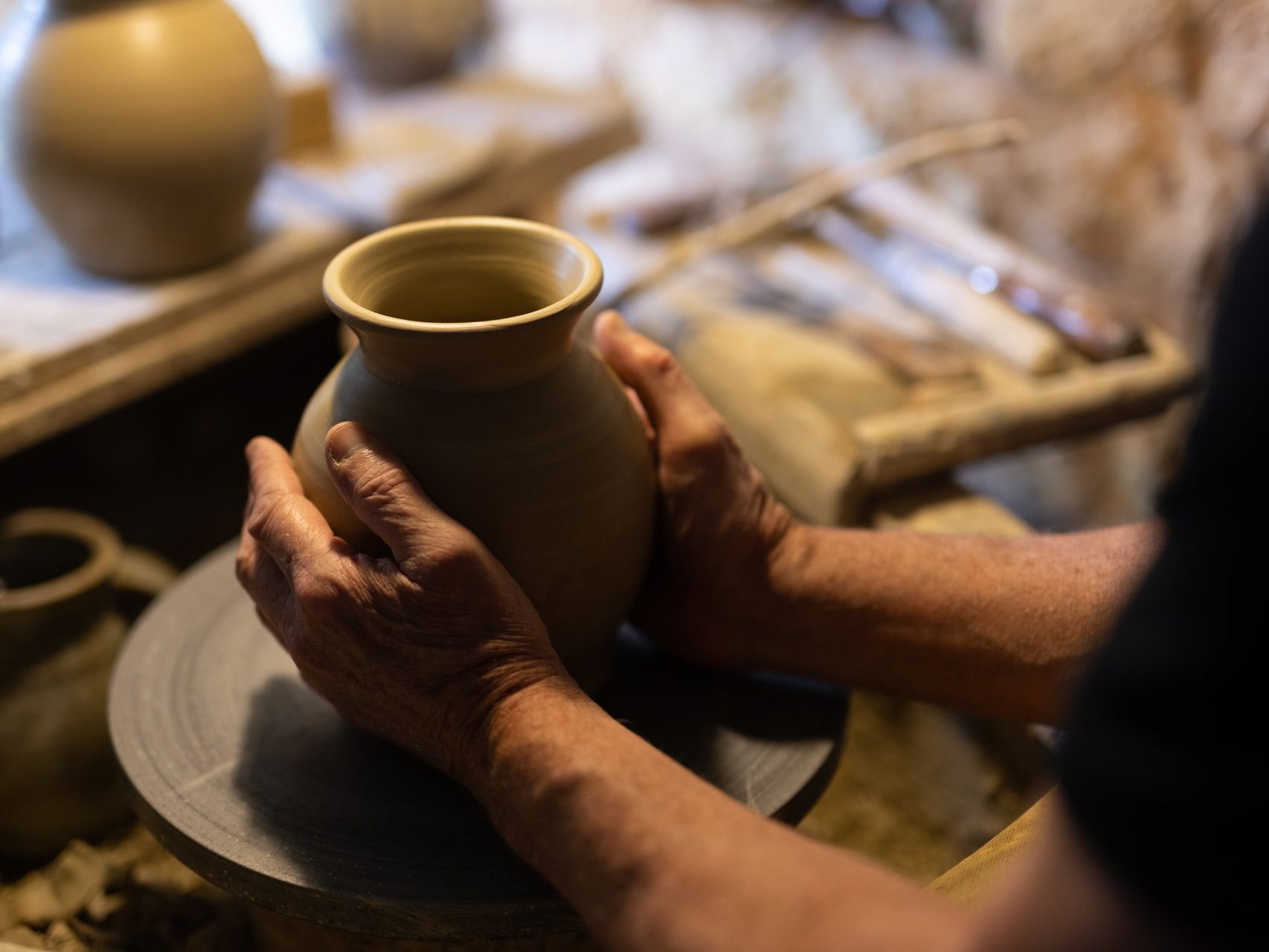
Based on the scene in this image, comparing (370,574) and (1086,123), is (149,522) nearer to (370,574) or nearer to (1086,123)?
(370,574)

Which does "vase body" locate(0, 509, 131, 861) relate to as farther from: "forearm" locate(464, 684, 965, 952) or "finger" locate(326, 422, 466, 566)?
"forearm" locate(464, 684, 965, 952)

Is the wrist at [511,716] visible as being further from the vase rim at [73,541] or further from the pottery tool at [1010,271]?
the pottery tool at [1010,271]

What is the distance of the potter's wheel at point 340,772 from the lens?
41.1 inches

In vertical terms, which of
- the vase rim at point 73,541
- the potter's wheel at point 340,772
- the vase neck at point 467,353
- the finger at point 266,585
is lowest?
the vase rim at point 73,541

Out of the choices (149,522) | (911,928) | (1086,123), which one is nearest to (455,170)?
(149,522)

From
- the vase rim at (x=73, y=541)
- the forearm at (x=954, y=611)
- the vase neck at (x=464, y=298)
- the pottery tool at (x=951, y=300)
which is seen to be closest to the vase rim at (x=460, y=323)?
the vase neck at (x=464, y=298)

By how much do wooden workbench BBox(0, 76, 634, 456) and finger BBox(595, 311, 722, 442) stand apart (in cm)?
99

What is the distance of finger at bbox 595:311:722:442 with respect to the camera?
1.23 m

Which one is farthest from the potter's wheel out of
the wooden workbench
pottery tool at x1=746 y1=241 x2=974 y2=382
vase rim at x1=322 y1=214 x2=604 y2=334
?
pottery tool at x1=746 y1=241 x2=974 y2=382

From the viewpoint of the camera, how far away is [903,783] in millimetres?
1794

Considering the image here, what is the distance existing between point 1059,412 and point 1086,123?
0.86 meters

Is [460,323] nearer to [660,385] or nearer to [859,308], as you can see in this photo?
Answer: [660,385]

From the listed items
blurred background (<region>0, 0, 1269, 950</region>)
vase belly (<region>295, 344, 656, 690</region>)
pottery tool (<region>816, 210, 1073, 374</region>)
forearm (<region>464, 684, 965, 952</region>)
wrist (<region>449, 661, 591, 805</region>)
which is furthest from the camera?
pottery tool (<region>816, 210, 1073, 374</region>)

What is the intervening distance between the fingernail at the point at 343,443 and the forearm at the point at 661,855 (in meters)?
0.28
